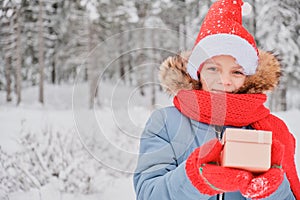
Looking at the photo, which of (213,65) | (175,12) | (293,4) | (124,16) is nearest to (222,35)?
(213,65)

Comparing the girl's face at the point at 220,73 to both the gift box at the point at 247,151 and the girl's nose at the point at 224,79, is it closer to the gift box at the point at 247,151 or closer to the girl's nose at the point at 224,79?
the girl's nose at the point at 224,79

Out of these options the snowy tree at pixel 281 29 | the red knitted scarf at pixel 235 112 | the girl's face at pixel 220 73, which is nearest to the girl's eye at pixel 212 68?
the girl's face at pixel 220 73

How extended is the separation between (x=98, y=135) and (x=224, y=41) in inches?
26.8

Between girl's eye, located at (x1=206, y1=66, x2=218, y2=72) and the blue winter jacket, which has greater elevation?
girl's eye, located at (x1=206, y1=66, x2=218, y2=72)

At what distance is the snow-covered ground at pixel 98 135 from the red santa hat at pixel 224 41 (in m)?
0.33

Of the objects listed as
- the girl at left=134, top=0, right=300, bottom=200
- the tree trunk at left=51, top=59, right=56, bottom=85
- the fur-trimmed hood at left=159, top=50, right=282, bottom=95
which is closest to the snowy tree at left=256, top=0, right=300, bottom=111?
the fur-trimmed hood at left=159, top=50, right=282, bottom=95

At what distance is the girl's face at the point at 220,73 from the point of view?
163cm

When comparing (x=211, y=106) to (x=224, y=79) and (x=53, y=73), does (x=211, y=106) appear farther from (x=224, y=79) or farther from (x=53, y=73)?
(x=53, y=73)

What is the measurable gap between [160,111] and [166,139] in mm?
146

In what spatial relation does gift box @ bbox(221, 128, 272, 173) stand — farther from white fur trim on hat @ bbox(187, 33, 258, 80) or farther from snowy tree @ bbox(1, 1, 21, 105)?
snowy tree @ bbox(1, 1, 21, 105)

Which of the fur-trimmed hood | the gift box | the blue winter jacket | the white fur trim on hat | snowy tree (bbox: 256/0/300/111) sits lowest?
the blue winter jacket

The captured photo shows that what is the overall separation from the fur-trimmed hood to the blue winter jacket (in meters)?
0.14

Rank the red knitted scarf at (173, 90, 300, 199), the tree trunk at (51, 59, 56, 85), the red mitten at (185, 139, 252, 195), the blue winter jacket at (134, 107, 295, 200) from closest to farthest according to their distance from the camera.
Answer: the red mitten at (185, 139, 252, 195) < the blue winter jacket at (134, 107, 295, 200) < the red knitted scarf at (173, 90, 300, 199) < the tree trunk at (51, 59, 56, 85)

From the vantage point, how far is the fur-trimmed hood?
1.77 m
